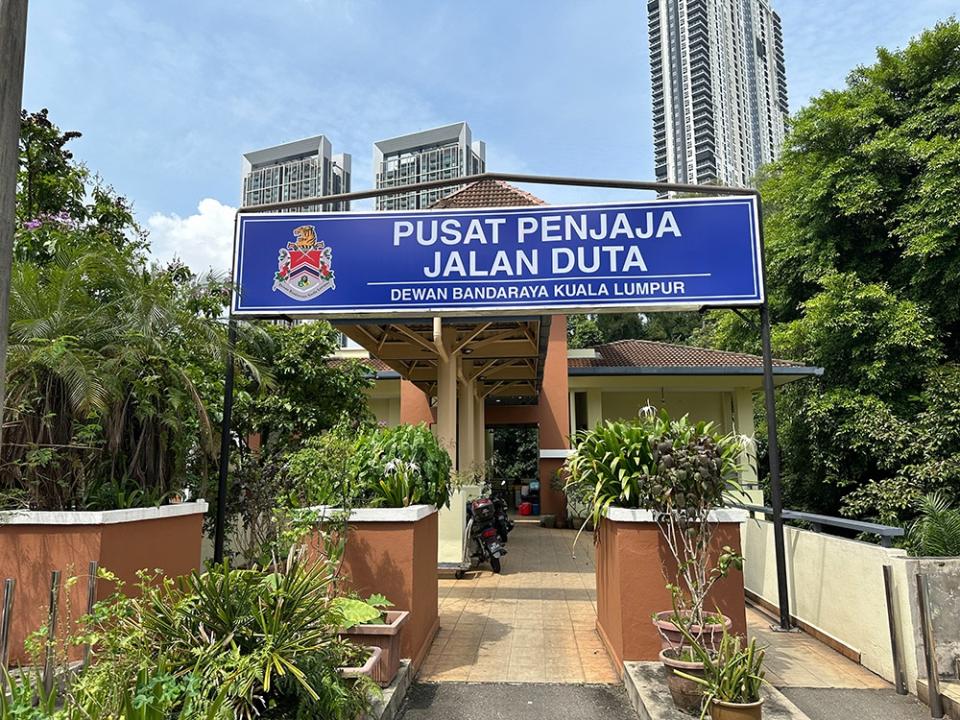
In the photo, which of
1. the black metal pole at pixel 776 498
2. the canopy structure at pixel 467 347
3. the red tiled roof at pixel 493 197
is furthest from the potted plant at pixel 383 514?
the red tiled roof at pixel 493 197

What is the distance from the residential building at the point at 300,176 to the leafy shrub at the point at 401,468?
36657mm

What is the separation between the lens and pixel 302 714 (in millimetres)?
2865

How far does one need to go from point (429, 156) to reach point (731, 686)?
62.7 meters

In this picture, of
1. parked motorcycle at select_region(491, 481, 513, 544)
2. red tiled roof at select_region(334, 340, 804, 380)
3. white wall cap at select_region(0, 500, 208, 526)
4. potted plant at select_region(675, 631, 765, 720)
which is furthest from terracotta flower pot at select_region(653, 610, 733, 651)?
red tiled roof at select_region(334, 340, 804, 380)

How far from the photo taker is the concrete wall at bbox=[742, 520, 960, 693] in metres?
4.06

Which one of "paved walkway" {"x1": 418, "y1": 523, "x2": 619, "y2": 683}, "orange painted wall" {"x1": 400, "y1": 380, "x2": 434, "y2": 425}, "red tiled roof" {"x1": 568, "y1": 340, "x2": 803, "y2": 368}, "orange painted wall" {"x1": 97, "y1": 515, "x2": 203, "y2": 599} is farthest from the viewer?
"red tiled roof" {"x1": 568, "y1": 340, "x2": 803, "y2": 368}

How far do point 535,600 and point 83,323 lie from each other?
17.0 feet

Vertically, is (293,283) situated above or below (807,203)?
below

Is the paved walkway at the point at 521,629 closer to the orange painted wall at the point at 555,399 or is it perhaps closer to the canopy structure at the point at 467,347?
the canopy structure at the point at 467,347

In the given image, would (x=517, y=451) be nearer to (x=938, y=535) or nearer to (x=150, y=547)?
(x=938, y=535)

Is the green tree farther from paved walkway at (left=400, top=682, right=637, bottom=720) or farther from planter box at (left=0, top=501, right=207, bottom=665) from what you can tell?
planter box at (left=0, top=501, right=207, bottom=665)

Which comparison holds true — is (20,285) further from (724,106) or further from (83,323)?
(724,106)

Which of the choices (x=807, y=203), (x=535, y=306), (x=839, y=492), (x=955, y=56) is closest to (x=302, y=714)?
(x=535, y=306)

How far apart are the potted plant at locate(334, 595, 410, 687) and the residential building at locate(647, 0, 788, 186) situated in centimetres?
7271
